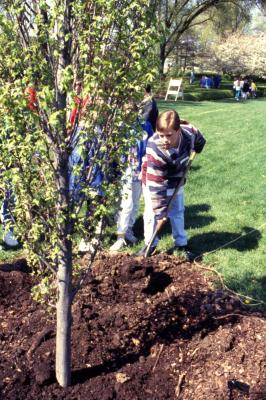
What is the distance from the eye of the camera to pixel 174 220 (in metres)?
5.04

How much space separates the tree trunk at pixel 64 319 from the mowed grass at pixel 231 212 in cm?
198

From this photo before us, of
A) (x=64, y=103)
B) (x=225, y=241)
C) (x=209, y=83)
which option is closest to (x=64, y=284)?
(x=64, y=103)

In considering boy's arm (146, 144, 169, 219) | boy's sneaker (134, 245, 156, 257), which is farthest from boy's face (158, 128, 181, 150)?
boy's sneaker (134, 245, 156, 257)

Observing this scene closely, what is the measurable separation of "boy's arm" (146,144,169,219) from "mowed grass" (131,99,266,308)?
85 cm

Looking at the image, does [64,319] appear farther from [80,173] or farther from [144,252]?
[144,252]

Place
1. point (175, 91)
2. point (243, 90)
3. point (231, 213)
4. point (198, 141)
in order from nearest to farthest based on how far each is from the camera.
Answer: point (198, 141), point (231, 213), point (175, 91), point (243, 90)

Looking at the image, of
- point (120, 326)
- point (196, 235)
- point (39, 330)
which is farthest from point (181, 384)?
point (196, 235)

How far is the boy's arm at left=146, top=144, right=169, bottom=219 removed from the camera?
4391mm

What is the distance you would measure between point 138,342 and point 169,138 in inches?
73.7

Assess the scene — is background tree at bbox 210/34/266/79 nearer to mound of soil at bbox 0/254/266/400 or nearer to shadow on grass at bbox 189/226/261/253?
shadow on grass at bbox 189/226/261/253

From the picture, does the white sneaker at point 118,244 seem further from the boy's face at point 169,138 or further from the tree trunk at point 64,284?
the tree trunk at point 64,284

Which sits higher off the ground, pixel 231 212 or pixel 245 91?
pixel 231 212

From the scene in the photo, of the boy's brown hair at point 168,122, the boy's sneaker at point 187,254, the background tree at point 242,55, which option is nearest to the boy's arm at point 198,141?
the boy's brown hair at point 168,122

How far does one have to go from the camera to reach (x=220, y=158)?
1007cm
